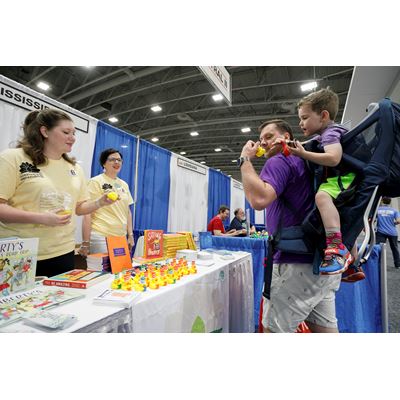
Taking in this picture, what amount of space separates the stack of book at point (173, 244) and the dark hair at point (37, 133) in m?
0.88

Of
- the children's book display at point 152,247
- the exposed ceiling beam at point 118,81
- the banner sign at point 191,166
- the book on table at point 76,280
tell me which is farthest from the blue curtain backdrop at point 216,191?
the book on table at point 76,280

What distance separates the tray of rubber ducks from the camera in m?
0.97

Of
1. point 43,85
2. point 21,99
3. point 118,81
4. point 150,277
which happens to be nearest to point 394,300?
point 150,277

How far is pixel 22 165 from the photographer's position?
111cm

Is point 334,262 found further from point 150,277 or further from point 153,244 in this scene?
point 153,244

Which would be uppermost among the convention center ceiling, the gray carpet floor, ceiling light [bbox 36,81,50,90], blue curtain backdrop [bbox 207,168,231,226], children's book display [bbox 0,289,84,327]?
the convention center ceiling

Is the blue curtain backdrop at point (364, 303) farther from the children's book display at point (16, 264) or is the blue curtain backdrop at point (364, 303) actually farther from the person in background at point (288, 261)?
the children's book display at point (16, 264)

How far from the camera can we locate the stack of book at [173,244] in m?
1.66

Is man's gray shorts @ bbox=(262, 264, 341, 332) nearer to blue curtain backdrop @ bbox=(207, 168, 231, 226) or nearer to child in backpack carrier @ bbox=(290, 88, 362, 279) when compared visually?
child in backpack carrier @ bbox=(290, 88, 362, 279)

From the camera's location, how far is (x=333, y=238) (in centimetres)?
86

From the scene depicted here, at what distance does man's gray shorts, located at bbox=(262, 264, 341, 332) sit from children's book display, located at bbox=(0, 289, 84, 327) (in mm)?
727

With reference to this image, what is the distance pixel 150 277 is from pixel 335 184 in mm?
861

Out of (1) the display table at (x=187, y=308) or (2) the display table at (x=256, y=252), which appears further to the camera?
(2) the display table at (x=256, y=252)

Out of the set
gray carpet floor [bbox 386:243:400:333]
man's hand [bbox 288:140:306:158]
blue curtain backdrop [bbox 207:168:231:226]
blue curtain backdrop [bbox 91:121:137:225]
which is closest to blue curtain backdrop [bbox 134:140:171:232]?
blue curtain backdrop [bbox 91:121:137:225]
